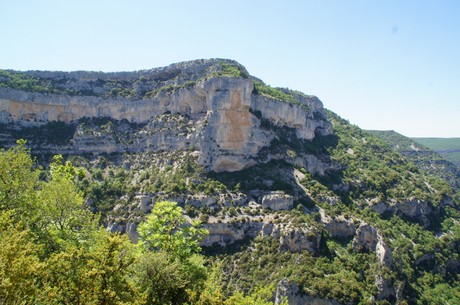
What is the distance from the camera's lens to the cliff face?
2537 inches

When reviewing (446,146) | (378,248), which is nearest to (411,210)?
(378,248)

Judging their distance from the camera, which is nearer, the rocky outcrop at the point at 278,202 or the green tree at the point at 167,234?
the green tree at the point at 167,234

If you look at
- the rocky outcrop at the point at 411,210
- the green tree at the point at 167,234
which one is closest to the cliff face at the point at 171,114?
the rocky outcrop at the point at 411,210

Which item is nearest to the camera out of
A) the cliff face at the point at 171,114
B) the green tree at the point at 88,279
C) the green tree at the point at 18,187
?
the green tree at the point at 88,279

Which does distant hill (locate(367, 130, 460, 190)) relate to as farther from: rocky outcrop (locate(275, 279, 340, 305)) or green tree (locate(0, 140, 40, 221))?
green tree (locate(0, 140, 40, 221))

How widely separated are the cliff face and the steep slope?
25 cm

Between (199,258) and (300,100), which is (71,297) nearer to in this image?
(199,258)

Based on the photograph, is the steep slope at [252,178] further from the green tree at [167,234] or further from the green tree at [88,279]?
the green tree at [88,279]

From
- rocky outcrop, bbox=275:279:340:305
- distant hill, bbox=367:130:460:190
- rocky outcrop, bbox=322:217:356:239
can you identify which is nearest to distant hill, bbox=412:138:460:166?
distant hill, bbox=367:130:460:190

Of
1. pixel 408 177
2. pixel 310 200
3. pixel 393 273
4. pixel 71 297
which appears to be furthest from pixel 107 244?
pixel 408 177

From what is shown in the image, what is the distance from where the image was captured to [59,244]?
15.2 metres

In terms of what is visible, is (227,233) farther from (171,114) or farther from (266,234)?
(171,114)

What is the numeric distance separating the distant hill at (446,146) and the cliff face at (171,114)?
94361 mm

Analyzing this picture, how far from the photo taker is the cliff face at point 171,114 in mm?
64438
